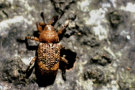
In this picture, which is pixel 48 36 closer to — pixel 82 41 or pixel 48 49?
pixel 48 49

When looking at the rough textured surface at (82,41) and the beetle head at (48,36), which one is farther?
the beetle head at (48,36)

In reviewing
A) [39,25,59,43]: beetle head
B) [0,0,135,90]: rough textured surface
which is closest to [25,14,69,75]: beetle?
[39,25,59,43]: beetle head

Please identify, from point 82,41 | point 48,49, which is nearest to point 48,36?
point 48,49

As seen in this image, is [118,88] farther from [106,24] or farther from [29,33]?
[29,33]

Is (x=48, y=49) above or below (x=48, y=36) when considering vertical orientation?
below

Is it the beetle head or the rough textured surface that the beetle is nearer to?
the beetle head

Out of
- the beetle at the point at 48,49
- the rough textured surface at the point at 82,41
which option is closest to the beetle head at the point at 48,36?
the beetle at the point at 48,49

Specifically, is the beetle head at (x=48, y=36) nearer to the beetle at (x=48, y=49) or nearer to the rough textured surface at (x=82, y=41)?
the beetle at (x=48, y=49)
